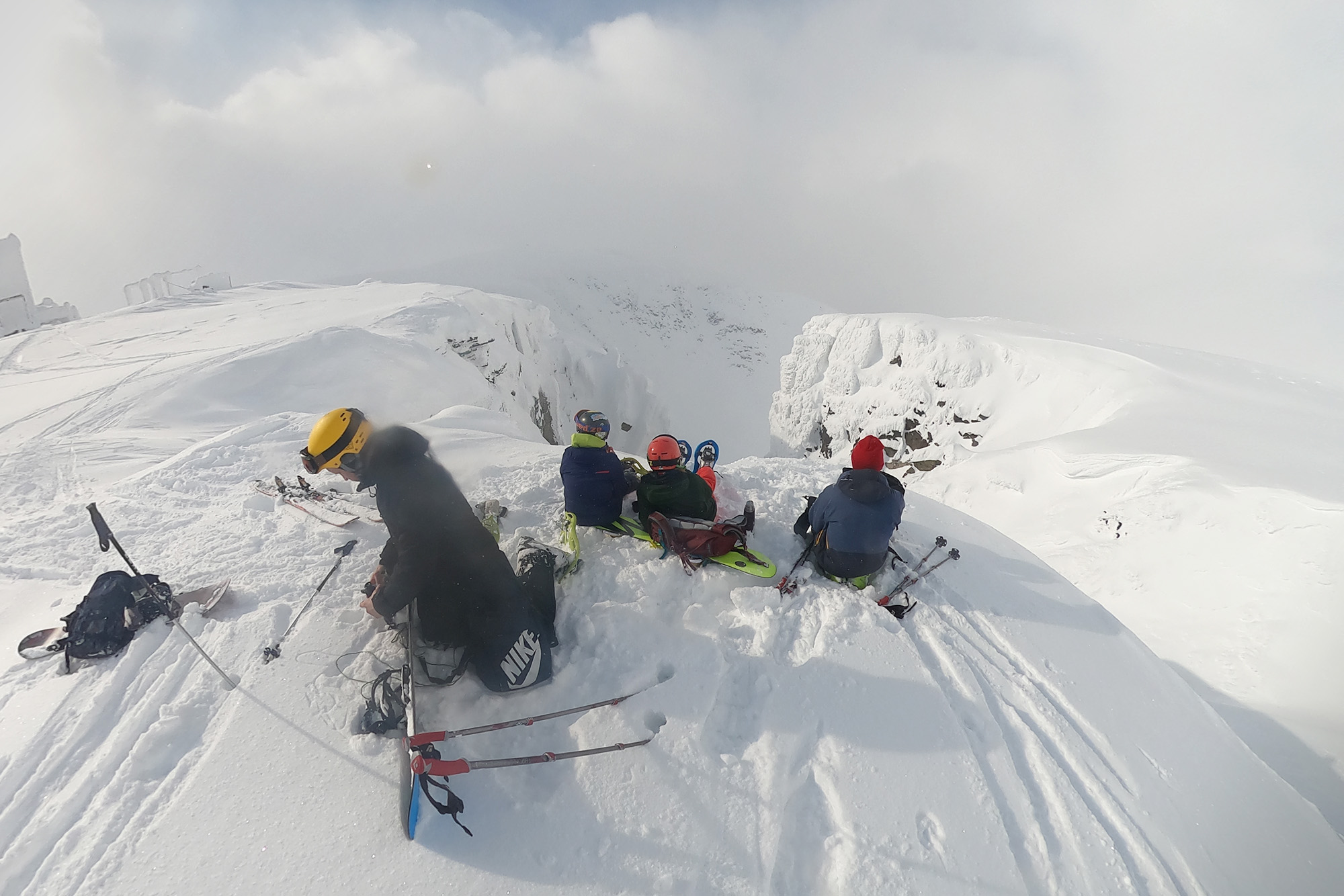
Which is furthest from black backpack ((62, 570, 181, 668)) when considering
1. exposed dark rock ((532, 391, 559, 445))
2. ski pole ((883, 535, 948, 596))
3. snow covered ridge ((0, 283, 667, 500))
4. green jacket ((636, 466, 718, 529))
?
exposed dark rock ((532, 391, 559, 445))

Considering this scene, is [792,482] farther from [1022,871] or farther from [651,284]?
[651,284]

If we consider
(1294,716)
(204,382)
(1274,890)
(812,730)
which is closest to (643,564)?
(812,730)

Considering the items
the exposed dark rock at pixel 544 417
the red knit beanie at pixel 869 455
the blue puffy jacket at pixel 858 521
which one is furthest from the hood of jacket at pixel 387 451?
the exposed dark rock at pixel 544 417

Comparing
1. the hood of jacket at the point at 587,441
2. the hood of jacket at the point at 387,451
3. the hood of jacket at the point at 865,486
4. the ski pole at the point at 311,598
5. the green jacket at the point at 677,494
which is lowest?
the ski pole at the point at 311,598

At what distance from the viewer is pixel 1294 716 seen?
530 centimetres

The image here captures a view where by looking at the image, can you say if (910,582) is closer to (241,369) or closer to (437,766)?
(437,766)

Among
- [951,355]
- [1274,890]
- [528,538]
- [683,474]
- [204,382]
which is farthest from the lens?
[951,355]

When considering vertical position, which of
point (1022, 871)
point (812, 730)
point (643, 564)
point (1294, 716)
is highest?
point (643, 564)

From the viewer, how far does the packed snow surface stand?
2553 millimetres

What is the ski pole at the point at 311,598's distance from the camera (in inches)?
Result: 133

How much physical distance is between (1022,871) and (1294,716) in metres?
5.19

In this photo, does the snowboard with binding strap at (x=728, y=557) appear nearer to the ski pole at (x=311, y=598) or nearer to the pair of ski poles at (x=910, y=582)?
the pair of ski poles at (x=910, y=582)

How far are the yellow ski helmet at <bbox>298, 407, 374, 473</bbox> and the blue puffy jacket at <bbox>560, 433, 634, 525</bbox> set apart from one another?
71.5 inches

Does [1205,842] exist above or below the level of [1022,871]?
below
